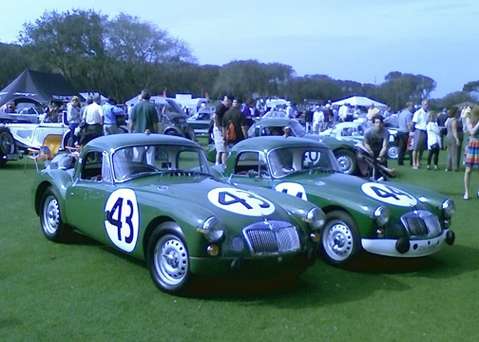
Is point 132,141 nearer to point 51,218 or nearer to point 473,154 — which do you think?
point 51,218

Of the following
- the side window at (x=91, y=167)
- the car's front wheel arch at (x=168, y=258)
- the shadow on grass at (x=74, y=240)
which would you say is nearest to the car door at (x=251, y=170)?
the side window at (x=91, y=167)

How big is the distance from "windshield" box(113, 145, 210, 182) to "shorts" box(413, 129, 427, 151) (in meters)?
11.2

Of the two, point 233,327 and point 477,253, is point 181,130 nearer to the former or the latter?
point 477,253

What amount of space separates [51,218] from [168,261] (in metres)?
2.73

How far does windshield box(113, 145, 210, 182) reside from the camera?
6.61 metres

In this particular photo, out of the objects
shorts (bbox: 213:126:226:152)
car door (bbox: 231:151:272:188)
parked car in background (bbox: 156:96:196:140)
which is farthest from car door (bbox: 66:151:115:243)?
parked car in background (bbox: 156:96:196:140)

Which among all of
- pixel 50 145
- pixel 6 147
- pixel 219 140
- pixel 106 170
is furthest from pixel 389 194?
pixel 50 145

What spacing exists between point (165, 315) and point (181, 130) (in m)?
18.2

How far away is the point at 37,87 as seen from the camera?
1575 inches

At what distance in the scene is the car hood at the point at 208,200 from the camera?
5414mm

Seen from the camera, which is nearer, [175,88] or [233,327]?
[233,327]

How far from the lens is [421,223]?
6.51 meters

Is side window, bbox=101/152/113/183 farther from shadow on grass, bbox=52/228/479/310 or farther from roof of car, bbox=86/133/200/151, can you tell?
shadow on grass, bbox=52/228/479/310

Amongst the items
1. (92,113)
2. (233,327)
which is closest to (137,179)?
(233,327)
